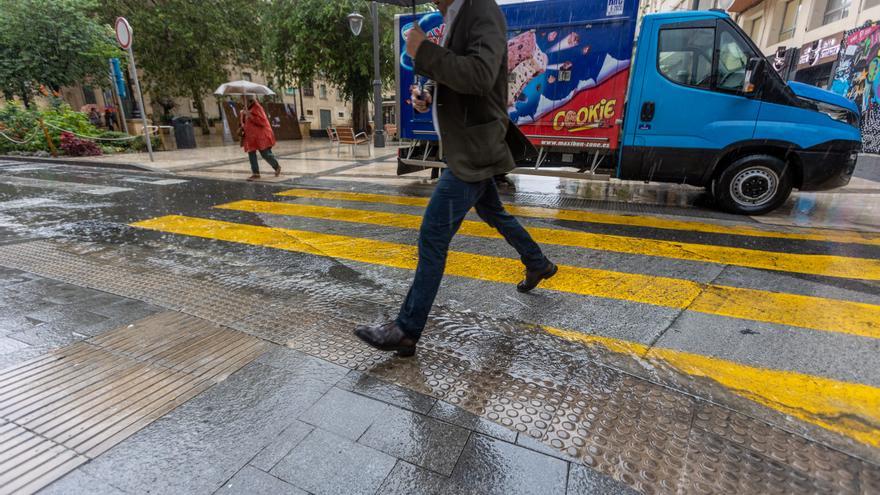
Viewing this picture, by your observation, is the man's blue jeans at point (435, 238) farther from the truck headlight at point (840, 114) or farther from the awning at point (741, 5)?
the awning at point (741, 5)

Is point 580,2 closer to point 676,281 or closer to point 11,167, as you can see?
point 676,281

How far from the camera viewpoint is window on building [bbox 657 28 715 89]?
590 centimetres

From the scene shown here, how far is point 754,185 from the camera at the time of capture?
6027 millimetres

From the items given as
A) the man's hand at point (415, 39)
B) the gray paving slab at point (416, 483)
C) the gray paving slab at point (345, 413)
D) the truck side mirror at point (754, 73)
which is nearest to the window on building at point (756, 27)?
the truck side mirror at point (754, 73)

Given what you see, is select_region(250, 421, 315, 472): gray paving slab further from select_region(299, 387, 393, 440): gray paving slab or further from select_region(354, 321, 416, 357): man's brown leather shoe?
select_region(354, 321, 416, 357): man's brown leather shoe

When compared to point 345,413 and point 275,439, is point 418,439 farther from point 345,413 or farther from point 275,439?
point 275,439

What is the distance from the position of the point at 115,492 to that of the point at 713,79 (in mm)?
7390

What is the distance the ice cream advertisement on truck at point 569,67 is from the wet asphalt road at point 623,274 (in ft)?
4.44

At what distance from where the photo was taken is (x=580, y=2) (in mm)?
6488

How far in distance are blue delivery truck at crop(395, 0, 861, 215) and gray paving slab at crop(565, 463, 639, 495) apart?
5851 millimetres

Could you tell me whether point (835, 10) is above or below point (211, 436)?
above

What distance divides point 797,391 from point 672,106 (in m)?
5.08

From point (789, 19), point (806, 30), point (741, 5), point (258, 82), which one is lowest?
point (806, 30)

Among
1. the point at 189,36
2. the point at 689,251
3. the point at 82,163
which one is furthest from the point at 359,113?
the point at 689,251
